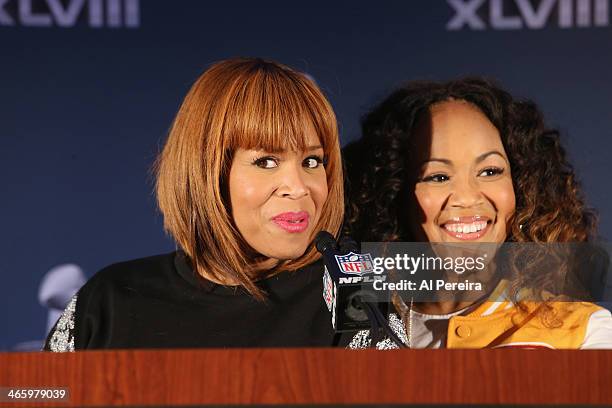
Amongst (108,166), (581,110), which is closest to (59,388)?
(108,166)

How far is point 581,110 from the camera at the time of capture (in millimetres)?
1991

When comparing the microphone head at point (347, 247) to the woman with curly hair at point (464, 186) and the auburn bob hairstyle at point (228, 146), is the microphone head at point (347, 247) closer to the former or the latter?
the auburn bob hairstyle at point (228, 146)

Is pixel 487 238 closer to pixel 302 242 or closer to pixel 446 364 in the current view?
pixel 302 242

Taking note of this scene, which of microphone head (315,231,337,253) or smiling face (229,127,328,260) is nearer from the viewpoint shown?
microphone head (315,231,337,253)

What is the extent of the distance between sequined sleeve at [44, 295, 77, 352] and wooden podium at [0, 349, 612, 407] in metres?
0.46

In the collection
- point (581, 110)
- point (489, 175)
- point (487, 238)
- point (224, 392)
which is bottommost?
point (224, 392)

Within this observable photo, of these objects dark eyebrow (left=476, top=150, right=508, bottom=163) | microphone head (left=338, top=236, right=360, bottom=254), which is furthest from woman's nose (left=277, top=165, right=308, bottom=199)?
dark eyebrow (left=476, top=150, right=508, bottom=163)

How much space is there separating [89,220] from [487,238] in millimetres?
996

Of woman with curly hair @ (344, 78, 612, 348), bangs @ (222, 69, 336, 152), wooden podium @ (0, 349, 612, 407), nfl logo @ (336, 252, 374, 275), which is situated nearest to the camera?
wooden podium @ (0, 349, 612, 407)

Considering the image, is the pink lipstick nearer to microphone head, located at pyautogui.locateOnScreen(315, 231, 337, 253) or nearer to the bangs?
the bangs

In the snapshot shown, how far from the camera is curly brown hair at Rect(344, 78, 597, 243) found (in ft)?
6.65

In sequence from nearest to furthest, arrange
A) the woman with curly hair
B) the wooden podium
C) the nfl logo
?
the wooden podium → the nfl logo → the woman with curly hair

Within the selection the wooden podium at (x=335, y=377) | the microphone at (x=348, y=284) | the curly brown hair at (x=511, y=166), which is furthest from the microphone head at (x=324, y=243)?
the curly brown hair at (x=511, y=166)

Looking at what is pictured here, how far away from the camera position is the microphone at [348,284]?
4.86ft
